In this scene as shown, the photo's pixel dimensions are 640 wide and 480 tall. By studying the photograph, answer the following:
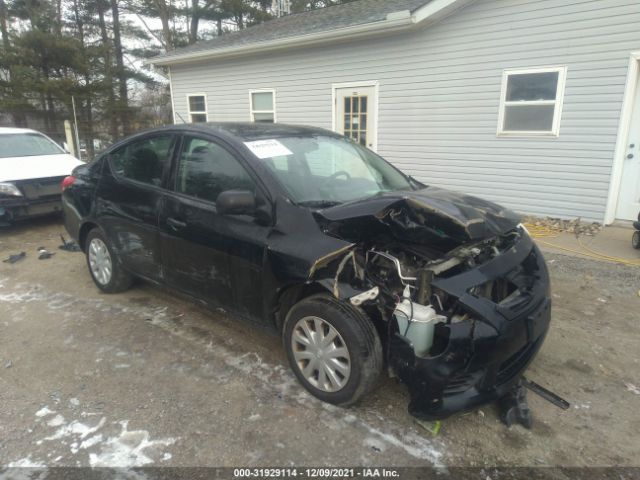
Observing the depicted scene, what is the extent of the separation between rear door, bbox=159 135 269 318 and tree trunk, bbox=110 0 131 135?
15.4 metres

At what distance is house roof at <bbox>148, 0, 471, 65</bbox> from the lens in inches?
284

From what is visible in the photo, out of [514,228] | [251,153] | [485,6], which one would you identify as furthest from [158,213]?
[485,6]

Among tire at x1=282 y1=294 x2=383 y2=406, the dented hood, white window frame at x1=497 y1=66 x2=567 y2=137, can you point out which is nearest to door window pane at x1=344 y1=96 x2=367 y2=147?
white window frame at x1=497 y1=66 x2=567 y2=137

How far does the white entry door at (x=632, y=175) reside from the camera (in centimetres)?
620

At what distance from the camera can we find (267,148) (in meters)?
2.95

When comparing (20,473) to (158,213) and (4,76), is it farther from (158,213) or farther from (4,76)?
(4,76)

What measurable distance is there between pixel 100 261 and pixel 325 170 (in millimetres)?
2522

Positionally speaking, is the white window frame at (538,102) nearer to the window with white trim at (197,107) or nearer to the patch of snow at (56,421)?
the patch of snow at (56,421)

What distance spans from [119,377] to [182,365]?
41cm

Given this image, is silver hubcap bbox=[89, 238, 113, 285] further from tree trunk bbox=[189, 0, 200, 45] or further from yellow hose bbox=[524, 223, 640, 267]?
tree trunk bbox=[189, 0, 200, 45]

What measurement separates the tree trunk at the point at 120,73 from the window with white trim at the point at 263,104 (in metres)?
8.38

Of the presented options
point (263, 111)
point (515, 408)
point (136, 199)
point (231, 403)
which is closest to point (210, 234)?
point (136, 199)

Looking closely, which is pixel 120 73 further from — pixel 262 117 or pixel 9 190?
pixel 9 190

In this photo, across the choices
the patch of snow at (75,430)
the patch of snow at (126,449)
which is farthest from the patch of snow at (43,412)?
the patch of snow at (126,449)
